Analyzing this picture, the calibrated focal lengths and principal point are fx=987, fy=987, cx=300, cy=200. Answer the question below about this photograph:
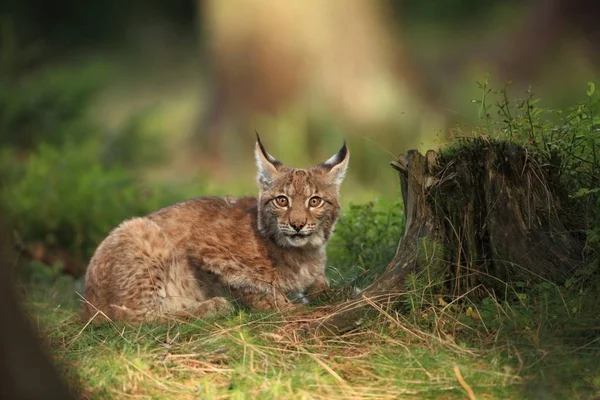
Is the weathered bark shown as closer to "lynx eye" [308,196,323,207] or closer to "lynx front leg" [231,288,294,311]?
"lynx front leg" [231,288,294,311]

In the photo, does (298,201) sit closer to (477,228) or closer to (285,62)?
(477,228)

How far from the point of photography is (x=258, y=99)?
14.3 m

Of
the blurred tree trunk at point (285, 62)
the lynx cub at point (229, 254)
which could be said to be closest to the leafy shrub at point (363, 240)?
the lynx cub at point (229, 254)

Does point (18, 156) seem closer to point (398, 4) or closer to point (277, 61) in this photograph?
point (277, 61)

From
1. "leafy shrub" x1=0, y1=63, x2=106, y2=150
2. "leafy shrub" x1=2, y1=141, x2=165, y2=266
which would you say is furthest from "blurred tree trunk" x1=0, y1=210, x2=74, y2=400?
"leafy shrub" x1=0, y1=63, x2=106, y2=150

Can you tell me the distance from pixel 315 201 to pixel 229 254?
613 millimetres

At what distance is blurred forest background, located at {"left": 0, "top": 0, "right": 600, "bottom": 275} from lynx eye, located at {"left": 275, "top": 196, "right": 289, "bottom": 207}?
42.6 inches

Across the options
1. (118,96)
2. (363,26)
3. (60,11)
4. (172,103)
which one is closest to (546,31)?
(363,26)

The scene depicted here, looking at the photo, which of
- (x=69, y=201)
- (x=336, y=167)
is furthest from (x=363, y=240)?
(x=69, y=201)

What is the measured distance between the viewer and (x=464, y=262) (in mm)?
5250

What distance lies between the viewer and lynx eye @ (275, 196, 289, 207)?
594 centimetres

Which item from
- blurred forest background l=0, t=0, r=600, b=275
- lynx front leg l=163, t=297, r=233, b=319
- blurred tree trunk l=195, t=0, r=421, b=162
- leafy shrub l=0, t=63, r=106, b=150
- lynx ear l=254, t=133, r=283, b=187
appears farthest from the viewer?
blurred tree trunk l=195, t=0, r=421, b=162

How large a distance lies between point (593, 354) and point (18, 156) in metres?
7.95

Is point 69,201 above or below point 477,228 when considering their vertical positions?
below
